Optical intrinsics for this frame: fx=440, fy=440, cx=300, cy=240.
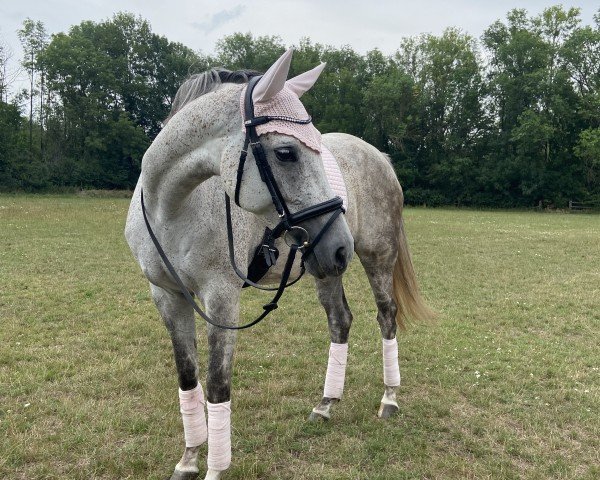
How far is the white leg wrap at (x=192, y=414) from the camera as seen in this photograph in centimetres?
295

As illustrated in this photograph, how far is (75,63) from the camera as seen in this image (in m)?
44.2

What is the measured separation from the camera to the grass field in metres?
3.16

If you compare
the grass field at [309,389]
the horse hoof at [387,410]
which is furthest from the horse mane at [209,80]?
the horse hoof at [387,410]

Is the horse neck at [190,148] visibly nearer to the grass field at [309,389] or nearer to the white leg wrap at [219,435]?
the white leg wrap at [219,435]

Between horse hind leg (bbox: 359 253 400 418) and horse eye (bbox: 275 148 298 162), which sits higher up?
horse eye (bbox: 275 148 298 162)

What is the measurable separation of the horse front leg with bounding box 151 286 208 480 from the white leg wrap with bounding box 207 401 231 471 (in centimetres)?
30

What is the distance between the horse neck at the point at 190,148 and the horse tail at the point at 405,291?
267cm

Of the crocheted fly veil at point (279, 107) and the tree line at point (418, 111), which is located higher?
the tree line at point (418, 111)

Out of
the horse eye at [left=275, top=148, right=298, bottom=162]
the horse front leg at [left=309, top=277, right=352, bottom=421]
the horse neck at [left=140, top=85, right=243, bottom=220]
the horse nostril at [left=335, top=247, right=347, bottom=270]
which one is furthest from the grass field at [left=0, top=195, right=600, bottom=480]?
the horse eye at [left=275, top=148, right=298, bottom=162]

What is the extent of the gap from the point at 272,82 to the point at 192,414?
222 cm

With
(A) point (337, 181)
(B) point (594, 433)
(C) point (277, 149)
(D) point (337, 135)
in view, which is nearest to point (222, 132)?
(C) point (277, 149)

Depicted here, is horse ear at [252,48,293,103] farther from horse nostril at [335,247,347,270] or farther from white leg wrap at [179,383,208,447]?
white leg wrap at [179,383,208,447]

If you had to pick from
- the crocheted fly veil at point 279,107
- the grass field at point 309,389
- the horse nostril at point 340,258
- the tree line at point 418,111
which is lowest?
the grass field at point 309,389

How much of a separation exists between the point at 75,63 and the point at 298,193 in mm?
50980
